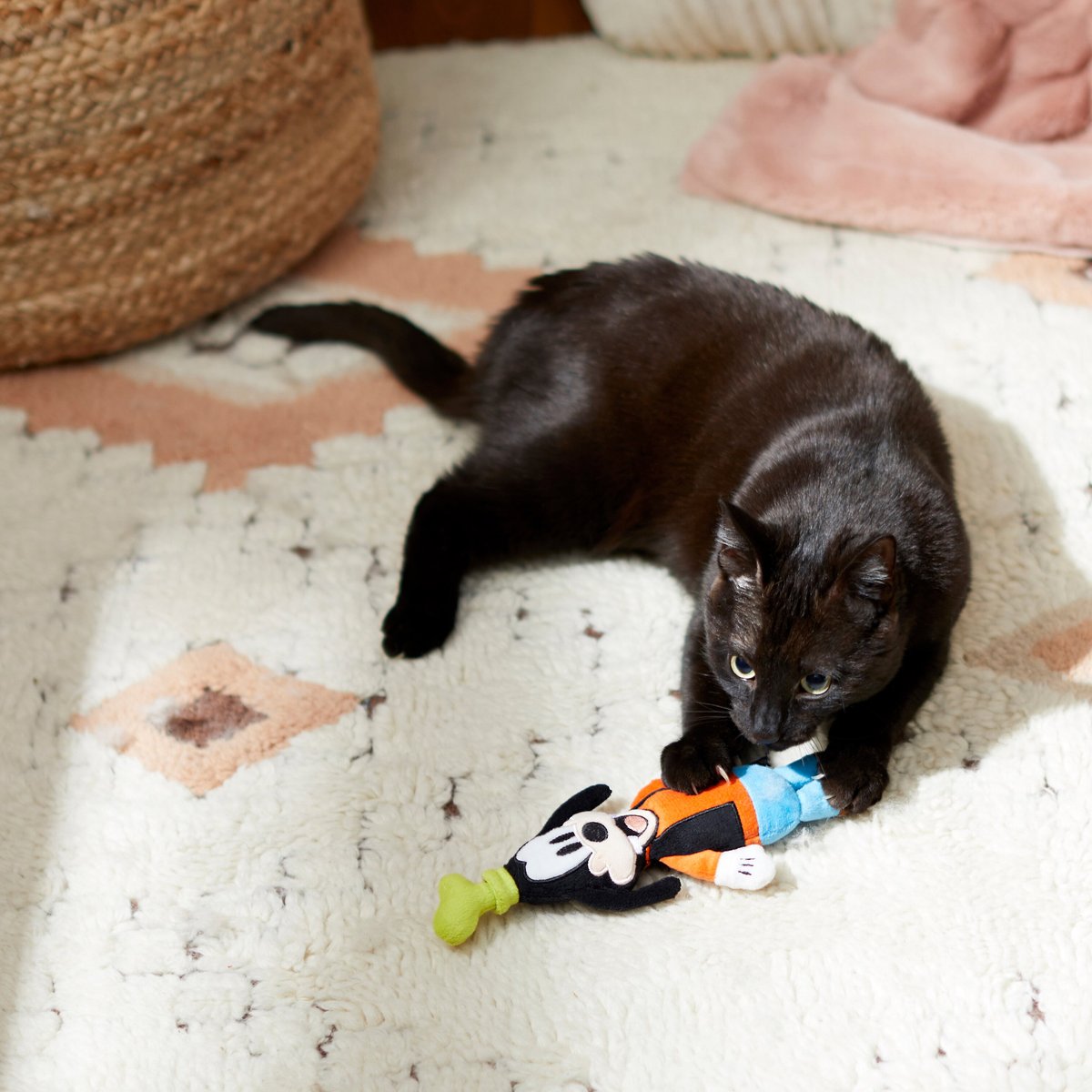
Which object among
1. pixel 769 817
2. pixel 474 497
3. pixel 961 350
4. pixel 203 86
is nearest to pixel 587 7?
pixel 203 86

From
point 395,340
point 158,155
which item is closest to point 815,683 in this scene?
point 395,340

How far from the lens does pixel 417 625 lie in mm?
1376

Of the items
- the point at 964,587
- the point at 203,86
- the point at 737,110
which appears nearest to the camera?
the point at 964,587

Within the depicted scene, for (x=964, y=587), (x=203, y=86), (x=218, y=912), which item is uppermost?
(x=203, y=86)

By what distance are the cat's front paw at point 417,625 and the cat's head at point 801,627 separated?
1.38 feet

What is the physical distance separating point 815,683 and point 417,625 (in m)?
0.52

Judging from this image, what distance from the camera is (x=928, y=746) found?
1.20 m

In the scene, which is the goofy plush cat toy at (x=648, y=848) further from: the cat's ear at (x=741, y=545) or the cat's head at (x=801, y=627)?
the cat's ear at (x=741, y=545)

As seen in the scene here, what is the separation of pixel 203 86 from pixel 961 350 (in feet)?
3.95

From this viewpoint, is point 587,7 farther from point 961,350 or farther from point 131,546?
point 131,546

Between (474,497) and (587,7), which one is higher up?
(587,7)

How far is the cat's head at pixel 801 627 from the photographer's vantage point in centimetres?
103

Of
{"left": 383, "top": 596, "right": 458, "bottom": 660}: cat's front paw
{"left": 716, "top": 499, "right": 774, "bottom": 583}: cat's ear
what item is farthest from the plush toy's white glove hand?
{"left": 383, "top": 596, "right": 458, "bottom": 660}: cat's front paw

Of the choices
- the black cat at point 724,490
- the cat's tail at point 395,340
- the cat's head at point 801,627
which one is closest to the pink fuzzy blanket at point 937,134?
the black cat at point 724,490
